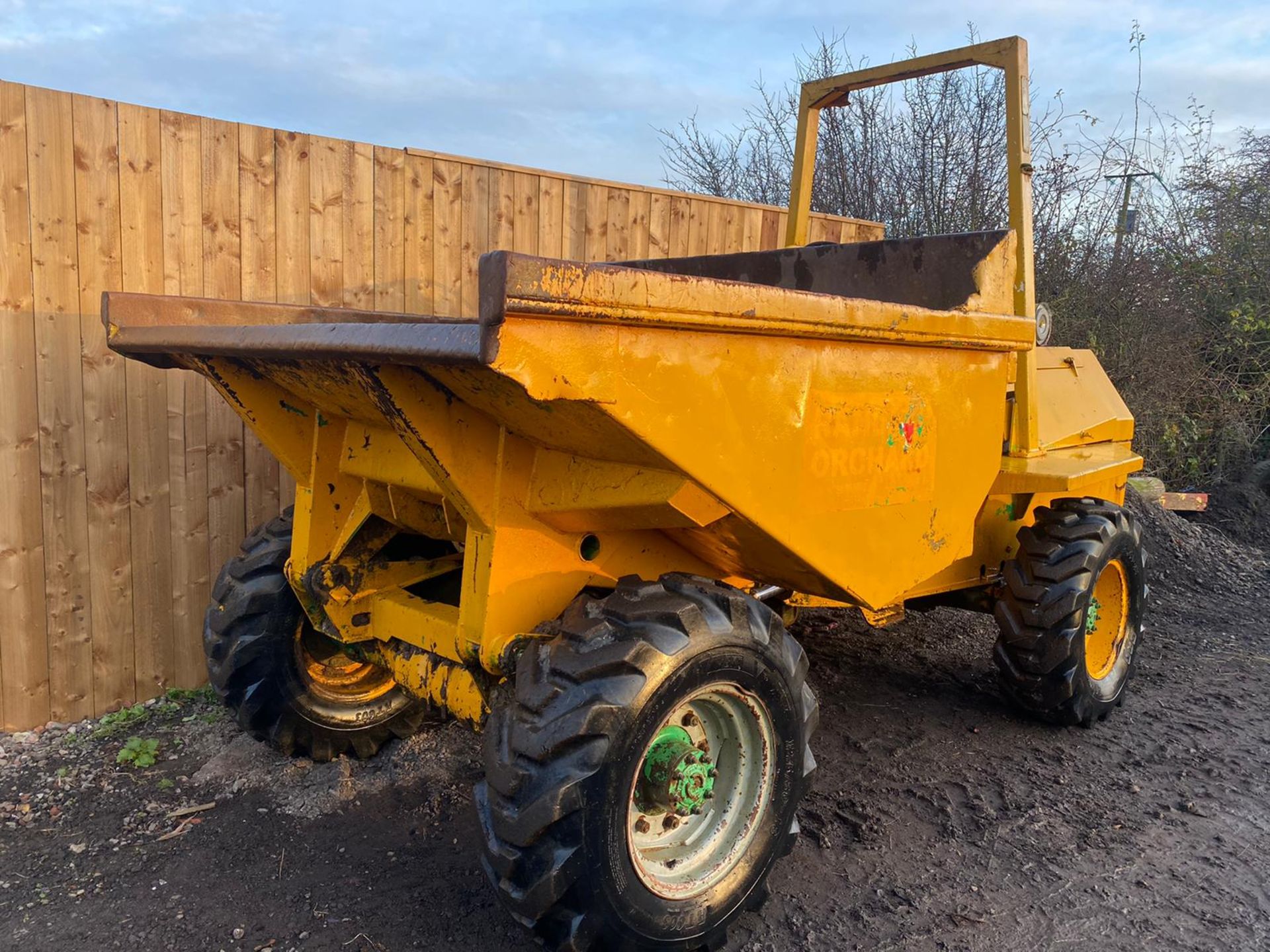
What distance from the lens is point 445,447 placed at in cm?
234

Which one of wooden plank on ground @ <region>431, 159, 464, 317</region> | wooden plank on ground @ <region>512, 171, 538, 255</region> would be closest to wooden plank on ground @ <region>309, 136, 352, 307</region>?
wooden plank on ground @ <region>431, 159, 464, 317</region>

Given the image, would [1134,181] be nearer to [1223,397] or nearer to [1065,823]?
[1223,397]

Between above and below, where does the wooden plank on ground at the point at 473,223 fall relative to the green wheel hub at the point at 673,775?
above

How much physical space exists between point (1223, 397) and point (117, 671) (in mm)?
8917

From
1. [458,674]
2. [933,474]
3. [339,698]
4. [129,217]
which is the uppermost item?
[129,217]

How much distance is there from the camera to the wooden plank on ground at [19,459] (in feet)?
11.6

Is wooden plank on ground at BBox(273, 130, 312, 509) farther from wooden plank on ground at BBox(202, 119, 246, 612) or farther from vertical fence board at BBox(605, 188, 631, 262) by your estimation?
vertical fence board at BBox(605, 188, 631, 262)

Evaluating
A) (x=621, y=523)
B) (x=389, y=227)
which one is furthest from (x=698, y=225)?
(x=621, y=523)

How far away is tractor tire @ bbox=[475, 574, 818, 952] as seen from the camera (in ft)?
6.94

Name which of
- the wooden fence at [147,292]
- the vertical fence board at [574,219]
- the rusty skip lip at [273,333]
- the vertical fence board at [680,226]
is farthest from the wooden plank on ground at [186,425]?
the vertical fence board at [680,226]

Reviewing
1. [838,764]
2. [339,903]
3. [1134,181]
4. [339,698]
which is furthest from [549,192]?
[1134,181]

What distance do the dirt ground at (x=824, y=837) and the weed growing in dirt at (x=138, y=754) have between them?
4 centimetres

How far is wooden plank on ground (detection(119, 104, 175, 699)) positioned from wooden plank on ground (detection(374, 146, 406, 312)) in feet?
3.05

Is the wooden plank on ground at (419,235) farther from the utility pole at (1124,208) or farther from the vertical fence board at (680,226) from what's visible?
the utility pole at (1124,208)
